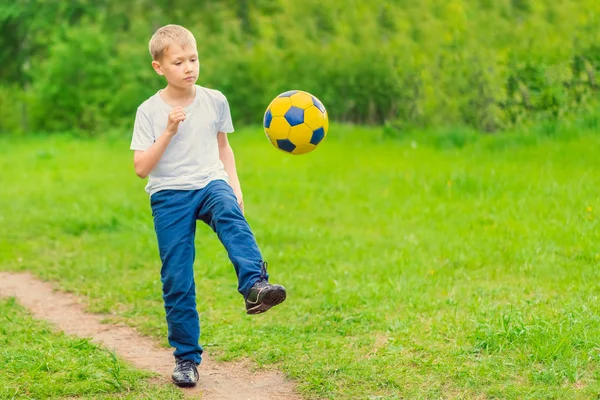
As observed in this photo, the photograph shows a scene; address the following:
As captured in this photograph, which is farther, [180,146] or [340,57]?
[340,57]

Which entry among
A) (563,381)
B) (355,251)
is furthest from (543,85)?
(563,381)

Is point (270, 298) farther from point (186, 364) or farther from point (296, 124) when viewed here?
point (296, 124)

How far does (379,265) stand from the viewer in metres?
7.03

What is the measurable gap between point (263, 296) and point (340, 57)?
11831mm

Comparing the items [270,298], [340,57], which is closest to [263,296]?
[270,298]

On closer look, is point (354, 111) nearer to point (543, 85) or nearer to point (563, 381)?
point (543, 85)

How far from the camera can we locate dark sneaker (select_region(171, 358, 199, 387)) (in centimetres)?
452

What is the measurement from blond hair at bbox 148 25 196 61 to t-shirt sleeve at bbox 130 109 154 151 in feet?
1.10

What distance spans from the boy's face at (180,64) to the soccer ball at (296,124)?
3.41 ft

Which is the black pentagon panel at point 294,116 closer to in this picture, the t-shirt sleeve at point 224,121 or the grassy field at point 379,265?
the t-shirt sleeve at point 224,121

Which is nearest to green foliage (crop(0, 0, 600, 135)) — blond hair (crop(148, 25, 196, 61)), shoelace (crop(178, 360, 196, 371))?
blond hair (crop(148, 25, 196, 61))

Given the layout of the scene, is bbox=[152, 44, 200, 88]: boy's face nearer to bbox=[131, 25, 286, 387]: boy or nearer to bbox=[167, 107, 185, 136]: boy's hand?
bbox=[131, 25, 286, 387]: boy

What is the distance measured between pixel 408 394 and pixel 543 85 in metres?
8.47

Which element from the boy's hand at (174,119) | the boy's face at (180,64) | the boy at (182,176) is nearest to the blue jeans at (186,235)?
the boy at (182,176)
